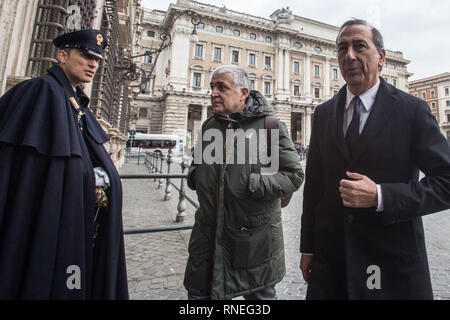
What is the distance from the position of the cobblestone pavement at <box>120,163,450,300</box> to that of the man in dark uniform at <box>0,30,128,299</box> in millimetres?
1366

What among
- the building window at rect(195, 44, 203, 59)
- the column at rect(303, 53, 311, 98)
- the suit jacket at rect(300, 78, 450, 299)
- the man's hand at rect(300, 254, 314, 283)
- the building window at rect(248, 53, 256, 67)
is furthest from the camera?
the column at rect(303, 53, 311, 98)

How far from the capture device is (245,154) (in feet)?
5.96

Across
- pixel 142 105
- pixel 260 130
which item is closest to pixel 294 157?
pixel 260 130

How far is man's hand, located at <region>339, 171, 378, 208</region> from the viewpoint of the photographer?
1.10 m

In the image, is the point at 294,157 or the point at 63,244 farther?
the point at 294,157

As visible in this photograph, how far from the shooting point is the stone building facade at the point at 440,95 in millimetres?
53656

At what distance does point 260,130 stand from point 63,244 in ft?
4.82

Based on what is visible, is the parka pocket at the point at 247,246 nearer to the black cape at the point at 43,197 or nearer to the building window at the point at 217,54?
the black cape at the point at 43,197

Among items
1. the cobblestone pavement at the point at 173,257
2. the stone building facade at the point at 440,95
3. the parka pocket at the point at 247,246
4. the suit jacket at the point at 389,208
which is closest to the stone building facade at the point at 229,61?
the cobblestone pavement at the point at 173,257

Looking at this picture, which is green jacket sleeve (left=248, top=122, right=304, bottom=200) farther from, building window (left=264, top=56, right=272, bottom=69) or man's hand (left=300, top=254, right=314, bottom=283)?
building window (left=264, top=56, right=272, bottom=69)

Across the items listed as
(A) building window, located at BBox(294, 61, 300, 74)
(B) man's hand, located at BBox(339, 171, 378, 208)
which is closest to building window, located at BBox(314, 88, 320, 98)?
(A) building window, located at BBox(294, 61, 300, 74)

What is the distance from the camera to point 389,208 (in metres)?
1.06

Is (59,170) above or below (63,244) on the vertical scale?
above

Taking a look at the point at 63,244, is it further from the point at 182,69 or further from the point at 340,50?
the point at 182,69
